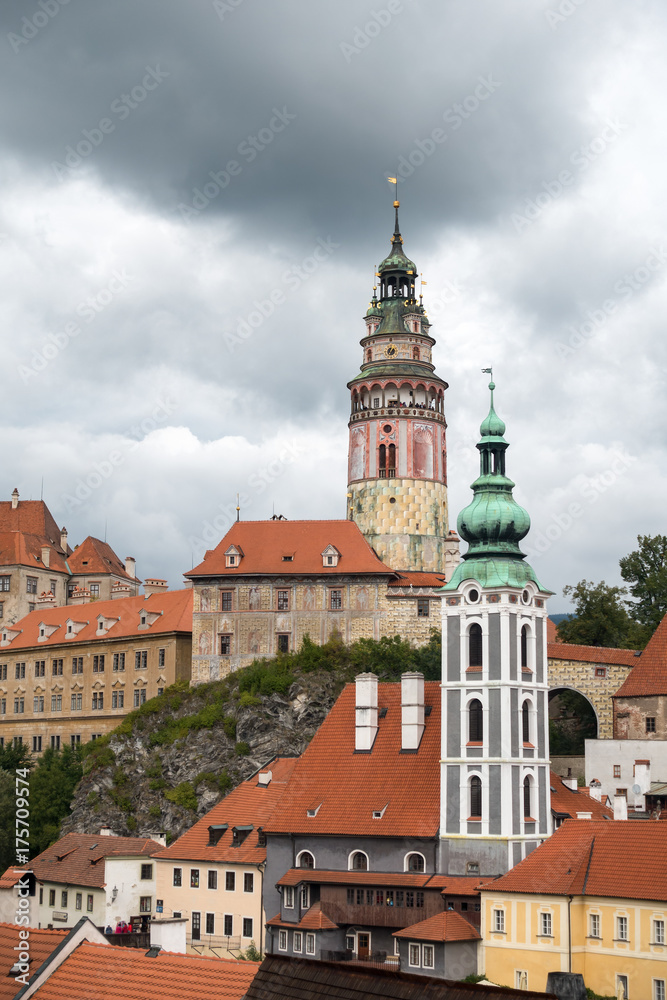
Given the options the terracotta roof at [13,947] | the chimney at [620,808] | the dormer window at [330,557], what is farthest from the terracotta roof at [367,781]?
the terracotta roof at [13,947]

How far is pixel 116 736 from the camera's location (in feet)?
234

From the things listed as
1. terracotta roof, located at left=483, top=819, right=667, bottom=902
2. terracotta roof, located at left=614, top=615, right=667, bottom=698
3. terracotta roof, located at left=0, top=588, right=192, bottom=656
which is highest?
terracotta roof, located at left=0, top=588, right=192, bottom=656

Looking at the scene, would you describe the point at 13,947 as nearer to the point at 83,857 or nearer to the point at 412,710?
the point at 412,710

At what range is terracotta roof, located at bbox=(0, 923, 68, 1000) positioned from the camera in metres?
22.5

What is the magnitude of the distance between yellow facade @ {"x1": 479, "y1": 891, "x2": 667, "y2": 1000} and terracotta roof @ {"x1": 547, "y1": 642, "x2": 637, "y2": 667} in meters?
22.2

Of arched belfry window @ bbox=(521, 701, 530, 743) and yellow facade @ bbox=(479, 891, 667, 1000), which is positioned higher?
arched belfry window @ bbox=(521, 701, 530, 743)

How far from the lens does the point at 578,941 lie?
41938 mm

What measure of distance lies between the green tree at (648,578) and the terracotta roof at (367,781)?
950 inches

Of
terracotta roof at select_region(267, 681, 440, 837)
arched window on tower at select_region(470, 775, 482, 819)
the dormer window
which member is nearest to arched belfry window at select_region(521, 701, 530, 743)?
arched window on tower at select_region(470, 775, 482, 819)

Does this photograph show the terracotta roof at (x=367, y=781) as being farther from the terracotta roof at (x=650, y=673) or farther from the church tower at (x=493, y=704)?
the terracotta roof at (x=650, y=673)

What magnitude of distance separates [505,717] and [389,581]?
22.1 meters

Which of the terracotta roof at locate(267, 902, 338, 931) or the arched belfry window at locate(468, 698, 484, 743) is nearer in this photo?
the terracotta roof at locate(267, 902, 338, 931)

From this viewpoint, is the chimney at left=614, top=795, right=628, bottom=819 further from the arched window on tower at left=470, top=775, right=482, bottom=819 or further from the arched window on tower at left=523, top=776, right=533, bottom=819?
the arched window on tower at left=470, top=775, right=482, bottom=819

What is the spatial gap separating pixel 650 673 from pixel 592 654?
3.94 meters
